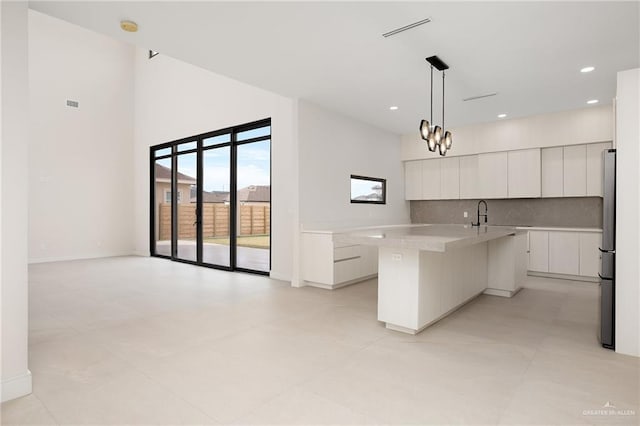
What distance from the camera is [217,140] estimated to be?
6.89 meters

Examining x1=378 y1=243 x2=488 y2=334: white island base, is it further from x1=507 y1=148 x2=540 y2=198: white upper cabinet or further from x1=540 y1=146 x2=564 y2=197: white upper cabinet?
x1=540 y1=146 x2=564 y2=197: white upper cabinet

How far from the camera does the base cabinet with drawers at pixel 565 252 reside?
18.0ft

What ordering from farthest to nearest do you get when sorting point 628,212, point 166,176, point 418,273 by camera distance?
1. point 166,176
2. point 418,273
3. point 628,212

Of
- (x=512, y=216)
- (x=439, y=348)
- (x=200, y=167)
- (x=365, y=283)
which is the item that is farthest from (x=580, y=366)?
(x=200, y=167)

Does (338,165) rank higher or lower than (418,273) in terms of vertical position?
higher

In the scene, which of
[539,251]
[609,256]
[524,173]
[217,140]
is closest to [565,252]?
[539,251]

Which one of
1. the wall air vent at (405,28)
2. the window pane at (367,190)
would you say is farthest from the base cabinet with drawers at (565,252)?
the wall air vent at (405,28)

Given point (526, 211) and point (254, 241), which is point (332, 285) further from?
point (526, 211)

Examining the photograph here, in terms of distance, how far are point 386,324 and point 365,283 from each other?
2156mm

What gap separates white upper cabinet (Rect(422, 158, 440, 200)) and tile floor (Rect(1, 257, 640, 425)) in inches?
131

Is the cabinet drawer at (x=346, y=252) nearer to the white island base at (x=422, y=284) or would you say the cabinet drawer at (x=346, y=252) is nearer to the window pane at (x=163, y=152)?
the white island base at (x=422, y=284)

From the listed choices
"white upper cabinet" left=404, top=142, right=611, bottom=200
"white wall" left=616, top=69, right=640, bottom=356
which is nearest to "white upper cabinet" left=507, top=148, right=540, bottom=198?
"white upper cabinet" left=404, top=142, right=611, bottom=200

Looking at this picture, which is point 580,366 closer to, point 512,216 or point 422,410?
point 422,410

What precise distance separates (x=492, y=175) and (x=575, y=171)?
1.24 m
